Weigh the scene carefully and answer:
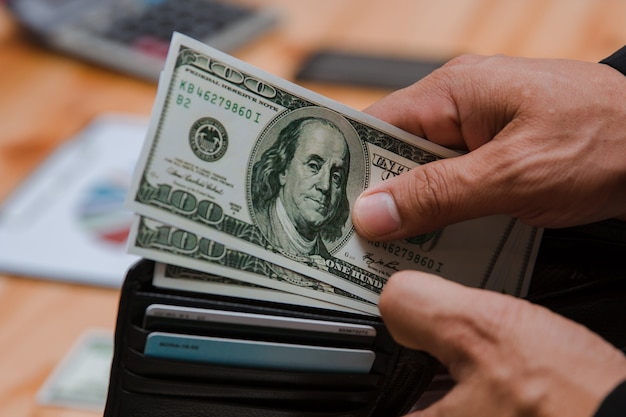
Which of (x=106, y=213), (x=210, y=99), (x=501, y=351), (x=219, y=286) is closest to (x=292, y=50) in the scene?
(x=106, y=213)

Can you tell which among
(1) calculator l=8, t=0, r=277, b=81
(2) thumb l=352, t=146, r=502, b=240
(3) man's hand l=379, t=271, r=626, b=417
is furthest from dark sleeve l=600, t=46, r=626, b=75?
(1) calculator l=8, t=0, r=277, b=81

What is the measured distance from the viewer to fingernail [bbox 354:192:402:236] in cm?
62

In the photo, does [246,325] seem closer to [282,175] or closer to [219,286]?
[219,286]

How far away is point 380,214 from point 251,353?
155mm

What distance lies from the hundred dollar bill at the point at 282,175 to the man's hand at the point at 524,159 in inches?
1.3

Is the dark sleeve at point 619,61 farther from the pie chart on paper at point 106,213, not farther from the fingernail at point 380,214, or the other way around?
the pie chart on paper at point 106,213

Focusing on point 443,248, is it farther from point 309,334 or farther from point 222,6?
point 222,6

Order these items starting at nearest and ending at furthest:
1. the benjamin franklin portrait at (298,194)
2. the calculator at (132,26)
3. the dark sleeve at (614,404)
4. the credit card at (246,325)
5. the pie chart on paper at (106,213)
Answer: the dark sleeve at (614,404) → the credit card at (246,325) → the benjamin franklin portrait at (298,194) → the pie chart on paper at (106,213) → the calculator at (132,26)

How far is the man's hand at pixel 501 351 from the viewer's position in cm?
47

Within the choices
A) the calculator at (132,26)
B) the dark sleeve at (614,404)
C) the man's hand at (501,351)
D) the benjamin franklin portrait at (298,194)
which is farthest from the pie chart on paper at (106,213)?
the dark sleeve at (614,404)

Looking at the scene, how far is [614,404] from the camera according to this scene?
0.44 meters

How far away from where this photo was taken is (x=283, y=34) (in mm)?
1532

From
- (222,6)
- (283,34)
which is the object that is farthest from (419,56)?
(222,6)

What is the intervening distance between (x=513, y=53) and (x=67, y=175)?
80cm
